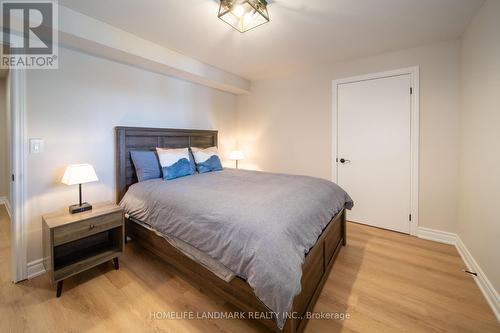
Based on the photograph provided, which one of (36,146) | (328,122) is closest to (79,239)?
(36,146)

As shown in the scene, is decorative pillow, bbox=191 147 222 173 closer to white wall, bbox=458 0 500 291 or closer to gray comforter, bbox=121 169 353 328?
gray comforter, bbox=121 169 353 328

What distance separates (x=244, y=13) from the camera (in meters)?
1.96

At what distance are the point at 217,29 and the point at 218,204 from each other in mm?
1881

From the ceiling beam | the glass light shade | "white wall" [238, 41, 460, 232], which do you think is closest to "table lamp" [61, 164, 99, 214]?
the ceiling beam

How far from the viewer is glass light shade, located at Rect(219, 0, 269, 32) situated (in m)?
1.81

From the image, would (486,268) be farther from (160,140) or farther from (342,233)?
(160,140)

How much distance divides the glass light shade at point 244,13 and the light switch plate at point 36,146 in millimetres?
2047

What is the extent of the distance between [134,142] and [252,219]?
6.90 feet

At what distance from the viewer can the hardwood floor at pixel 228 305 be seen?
146 centimetres

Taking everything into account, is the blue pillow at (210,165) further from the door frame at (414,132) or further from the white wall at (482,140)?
the white wall at (482,140)

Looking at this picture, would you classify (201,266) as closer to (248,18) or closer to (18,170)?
(18,170)

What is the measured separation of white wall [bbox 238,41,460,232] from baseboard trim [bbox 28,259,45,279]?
126 inches

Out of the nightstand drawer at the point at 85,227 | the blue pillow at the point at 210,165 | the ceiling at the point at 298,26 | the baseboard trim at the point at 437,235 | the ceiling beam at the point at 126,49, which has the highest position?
the ceiling at the point at 298,26

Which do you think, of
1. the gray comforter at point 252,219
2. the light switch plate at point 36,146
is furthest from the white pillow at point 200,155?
the light switch plate at point 36,146
